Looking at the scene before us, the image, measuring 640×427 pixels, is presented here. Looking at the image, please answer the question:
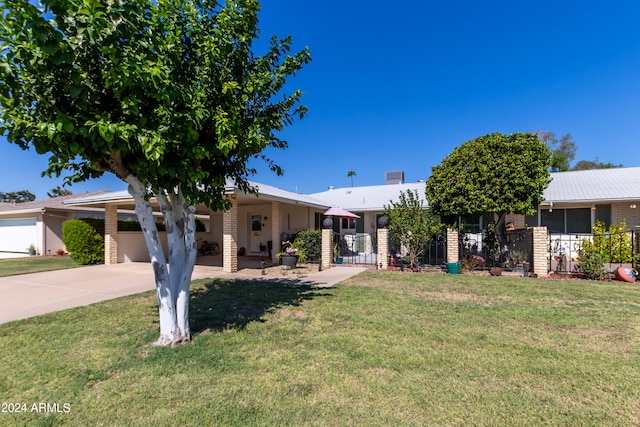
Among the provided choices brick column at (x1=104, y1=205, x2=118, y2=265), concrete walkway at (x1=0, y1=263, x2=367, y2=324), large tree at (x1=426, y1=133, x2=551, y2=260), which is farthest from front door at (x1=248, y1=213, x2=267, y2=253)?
large tree at (x1=426, y1=133, x2=551, y2=260)

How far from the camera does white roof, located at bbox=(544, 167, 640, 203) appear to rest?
12.9m

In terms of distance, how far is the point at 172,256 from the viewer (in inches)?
183

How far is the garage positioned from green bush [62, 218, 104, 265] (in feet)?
29.1

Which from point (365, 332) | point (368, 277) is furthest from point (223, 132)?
point (368, 277)

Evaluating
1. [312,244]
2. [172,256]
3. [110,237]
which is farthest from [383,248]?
[110,237]

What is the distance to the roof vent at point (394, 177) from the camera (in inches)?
915

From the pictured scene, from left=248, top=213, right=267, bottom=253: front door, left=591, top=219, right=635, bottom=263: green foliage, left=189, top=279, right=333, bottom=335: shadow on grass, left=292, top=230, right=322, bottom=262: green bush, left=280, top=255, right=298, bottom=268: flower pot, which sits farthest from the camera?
left=248, top=213, right=267, bottom=253: front door

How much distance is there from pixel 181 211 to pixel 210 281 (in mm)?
5204

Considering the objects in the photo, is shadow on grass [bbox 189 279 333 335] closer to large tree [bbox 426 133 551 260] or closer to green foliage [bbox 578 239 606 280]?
large tree [bbox 426 133 551 260]

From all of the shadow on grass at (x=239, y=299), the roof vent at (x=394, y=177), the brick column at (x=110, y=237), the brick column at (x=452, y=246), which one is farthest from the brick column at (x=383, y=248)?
the roof vent at (x=394, y=177)

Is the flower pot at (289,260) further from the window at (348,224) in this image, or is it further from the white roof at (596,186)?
the white roof at (596,186)

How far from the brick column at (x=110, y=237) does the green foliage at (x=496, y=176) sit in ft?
45.1

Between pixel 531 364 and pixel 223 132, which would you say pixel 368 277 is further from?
pixel 223 132

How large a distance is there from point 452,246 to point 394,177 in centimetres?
1309
